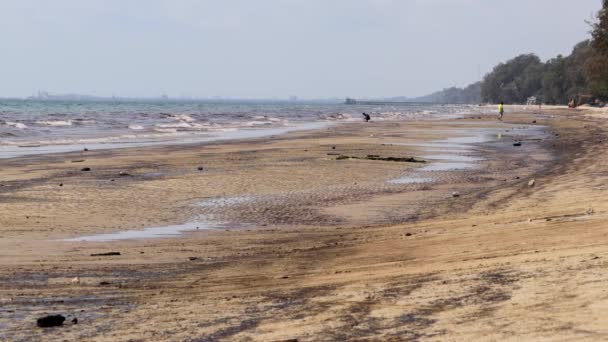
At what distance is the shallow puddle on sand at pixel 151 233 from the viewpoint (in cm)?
1174

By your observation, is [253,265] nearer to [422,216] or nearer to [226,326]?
[226,326]

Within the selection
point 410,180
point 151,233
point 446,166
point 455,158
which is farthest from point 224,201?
point 455,158

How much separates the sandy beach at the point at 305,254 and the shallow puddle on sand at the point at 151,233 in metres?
0.05

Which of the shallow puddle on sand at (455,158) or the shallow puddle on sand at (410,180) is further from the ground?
the shallow puddle on sand at (410,180)

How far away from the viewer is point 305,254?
1009 cm

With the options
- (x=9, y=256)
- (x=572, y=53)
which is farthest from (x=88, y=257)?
(x=572, y=53)

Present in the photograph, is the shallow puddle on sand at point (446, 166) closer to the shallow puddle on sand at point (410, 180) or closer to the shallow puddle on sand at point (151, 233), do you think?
the shallow puddle on sand at point (410, 180)

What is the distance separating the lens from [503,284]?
6824 millimetres

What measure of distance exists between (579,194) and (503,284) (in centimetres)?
835

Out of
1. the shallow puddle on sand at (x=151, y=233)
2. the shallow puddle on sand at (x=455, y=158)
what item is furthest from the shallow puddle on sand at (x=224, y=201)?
the shallow puddle on sand at (x=455, y=158)

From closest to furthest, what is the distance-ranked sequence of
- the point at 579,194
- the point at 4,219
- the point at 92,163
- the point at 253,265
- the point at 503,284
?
the point at 503,284 → the point at 253,265 → the point at 4,219 → the point at 579,194 → the point at 92,163

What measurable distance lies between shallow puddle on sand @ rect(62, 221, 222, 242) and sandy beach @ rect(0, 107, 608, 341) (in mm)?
48

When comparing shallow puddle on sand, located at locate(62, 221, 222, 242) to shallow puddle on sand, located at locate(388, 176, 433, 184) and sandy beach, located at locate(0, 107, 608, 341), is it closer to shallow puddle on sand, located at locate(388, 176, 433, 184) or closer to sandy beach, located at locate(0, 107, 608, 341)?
sandy beach, located at locate(0, 107, 608, 341)

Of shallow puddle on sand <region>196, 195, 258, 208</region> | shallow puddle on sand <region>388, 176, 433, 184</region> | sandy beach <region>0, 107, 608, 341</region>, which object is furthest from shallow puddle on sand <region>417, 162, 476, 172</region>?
shallow puddle on sand <region>196, 195, 258, 208</region>
